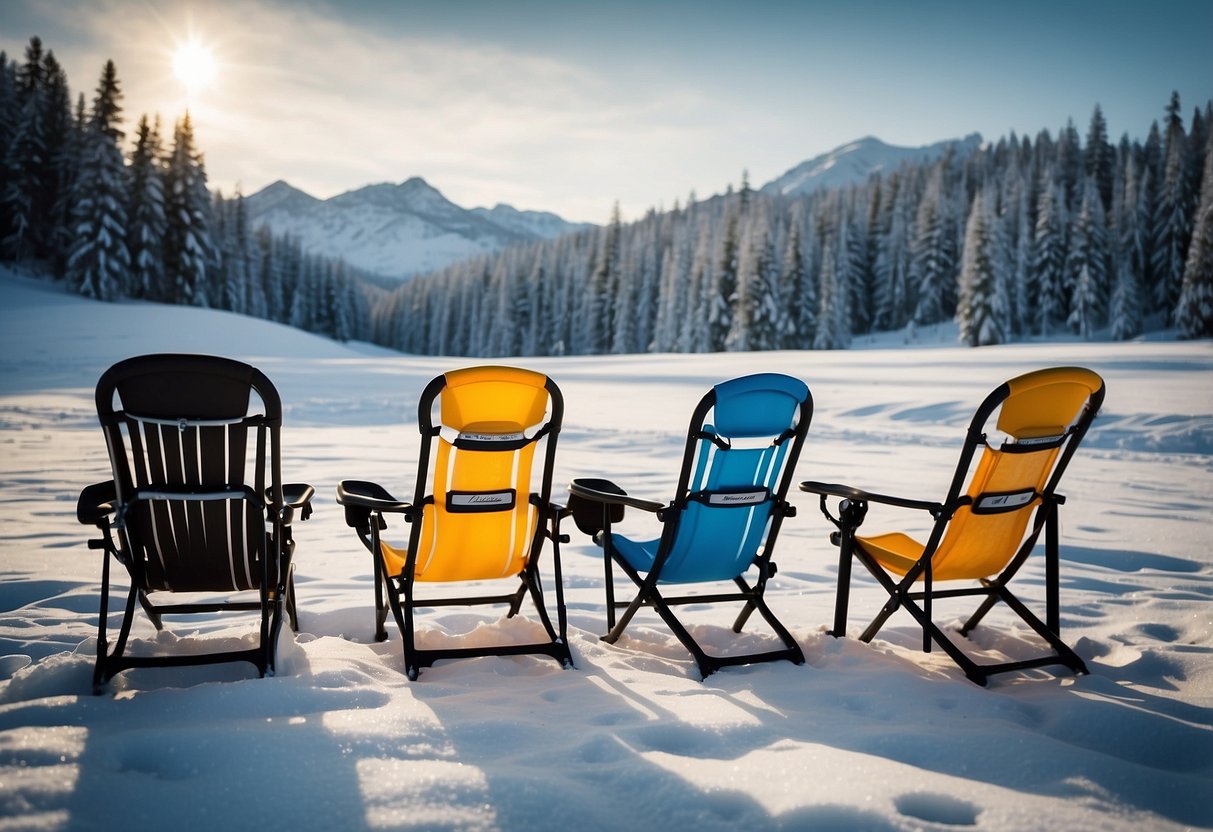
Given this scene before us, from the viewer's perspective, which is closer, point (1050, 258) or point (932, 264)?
point (1050, 258)

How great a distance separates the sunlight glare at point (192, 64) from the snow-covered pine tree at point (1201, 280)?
2155 inches

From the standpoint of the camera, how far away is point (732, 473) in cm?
348

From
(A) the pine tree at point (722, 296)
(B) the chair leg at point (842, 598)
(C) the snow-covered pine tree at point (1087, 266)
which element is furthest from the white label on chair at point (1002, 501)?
(C) the snow-covered pine tree at point (1087, 266)

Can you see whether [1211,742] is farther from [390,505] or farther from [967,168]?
[967,168]

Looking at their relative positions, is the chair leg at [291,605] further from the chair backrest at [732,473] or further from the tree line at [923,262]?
the tree line at [923,262]

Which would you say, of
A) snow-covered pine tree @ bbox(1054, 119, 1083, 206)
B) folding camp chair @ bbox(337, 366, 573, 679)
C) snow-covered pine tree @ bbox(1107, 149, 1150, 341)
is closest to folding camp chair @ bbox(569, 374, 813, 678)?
folding camp chair @ bbox(337, 366, 573, 679)

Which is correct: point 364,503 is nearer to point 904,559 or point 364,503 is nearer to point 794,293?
point 904,559

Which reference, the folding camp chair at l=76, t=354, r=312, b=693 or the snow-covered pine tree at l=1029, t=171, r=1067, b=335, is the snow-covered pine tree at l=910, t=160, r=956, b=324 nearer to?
the snow-covered pine tree at l=1029, t=171, r=1067, b=335

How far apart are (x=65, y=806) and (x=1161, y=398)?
17.4 metres

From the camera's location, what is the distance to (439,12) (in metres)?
13.2

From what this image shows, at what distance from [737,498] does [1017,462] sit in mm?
1358

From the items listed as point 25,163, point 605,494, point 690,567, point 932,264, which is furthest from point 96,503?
point 932,264

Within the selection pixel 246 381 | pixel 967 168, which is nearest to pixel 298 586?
pixel 246 381

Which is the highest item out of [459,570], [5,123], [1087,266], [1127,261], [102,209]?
[5,123]
